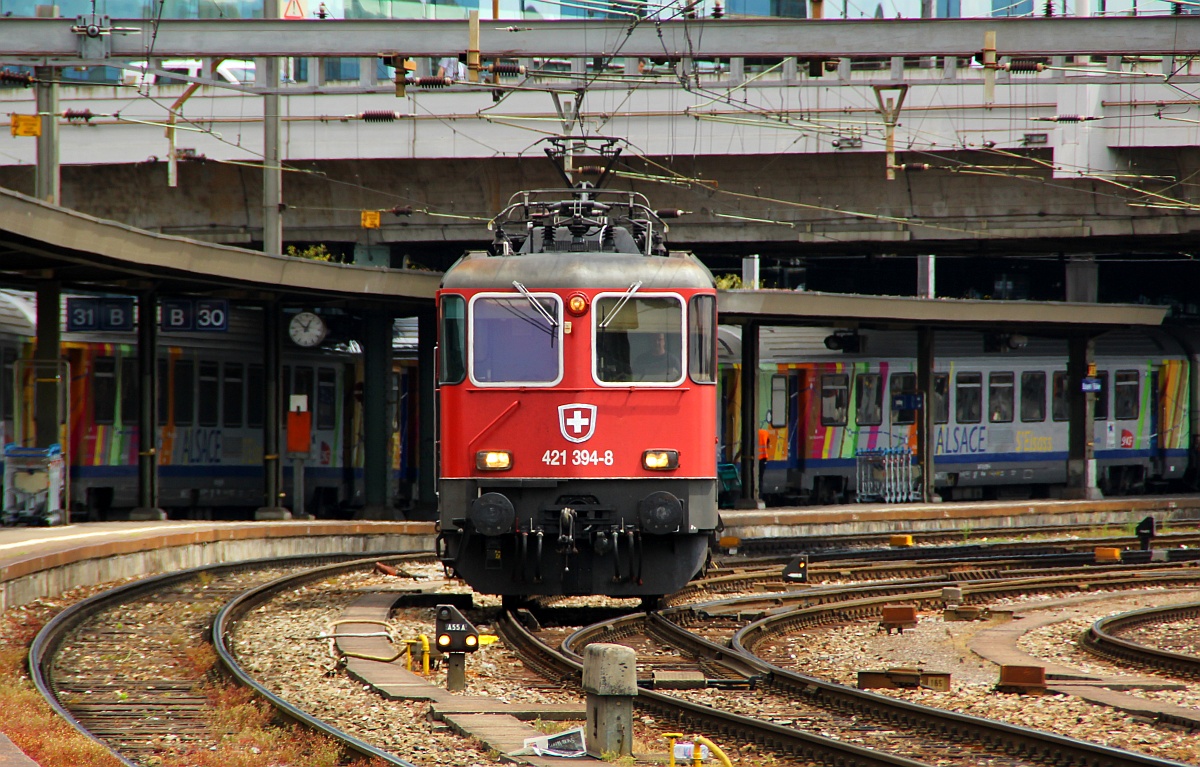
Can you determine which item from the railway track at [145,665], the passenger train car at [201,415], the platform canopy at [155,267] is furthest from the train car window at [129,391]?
the railway track at [145,665]

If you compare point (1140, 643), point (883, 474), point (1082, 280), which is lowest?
point (1140, 643)

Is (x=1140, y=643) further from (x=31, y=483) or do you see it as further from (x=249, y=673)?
(x=31, y=483)

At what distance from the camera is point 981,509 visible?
26250 millimetres

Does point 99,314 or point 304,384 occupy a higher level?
point 99,314

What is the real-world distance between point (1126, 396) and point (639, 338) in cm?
2161

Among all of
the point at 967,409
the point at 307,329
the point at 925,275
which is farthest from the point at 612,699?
the point at 925,275

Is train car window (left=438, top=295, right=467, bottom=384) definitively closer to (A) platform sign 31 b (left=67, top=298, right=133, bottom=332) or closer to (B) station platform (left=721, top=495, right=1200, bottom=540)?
(B) station platform (left=721, top=495, right=1200, bottom=540)

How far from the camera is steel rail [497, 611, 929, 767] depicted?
7.33 metres

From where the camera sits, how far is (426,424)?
2553 cm

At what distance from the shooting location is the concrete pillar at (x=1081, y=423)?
2933 centimetres

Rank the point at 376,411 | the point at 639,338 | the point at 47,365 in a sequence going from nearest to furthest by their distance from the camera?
the point at 639,338, the point at 47,365, the point at 376,411

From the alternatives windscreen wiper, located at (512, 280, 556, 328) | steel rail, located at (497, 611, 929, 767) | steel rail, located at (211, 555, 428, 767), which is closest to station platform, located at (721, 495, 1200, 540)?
steel rail, located at (211, 555, 428, 767)

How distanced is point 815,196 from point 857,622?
17.3 m

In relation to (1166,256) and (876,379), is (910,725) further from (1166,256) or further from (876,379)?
(1166,256)
